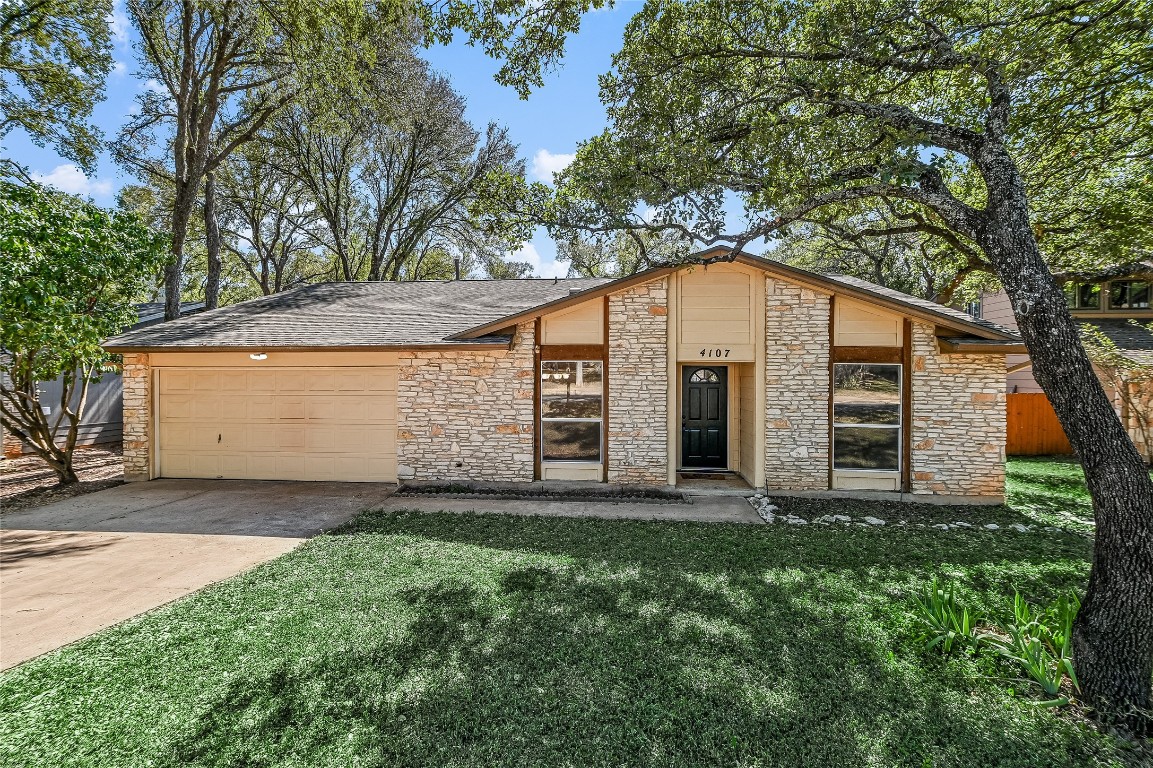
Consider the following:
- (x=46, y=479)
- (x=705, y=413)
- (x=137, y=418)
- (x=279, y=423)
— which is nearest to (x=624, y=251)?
(x=705, y=413)

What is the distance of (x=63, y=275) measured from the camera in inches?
289

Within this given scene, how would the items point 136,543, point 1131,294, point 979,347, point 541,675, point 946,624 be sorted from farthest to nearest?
point 1131,294, point 979,347, point 136,543, point 946,624, point 541,675

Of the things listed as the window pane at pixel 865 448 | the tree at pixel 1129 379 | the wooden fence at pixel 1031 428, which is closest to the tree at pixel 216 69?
the window pane at pixel 865 448

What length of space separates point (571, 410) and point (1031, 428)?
506 inches

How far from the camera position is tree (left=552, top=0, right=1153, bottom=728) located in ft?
12.0

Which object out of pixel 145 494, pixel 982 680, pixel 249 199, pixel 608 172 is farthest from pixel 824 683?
pixel 249 199

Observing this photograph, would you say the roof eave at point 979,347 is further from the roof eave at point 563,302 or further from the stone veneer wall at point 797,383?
the roof eave at point 563,302

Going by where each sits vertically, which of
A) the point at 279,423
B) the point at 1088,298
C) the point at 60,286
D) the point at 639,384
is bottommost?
the point at 279,423

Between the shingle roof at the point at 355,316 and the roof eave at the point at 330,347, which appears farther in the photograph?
the shingle roof at the point at 355,316

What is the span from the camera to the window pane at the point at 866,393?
318 inches

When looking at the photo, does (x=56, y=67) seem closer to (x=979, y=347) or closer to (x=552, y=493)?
(x=552, y=493)

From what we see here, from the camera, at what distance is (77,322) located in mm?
7277

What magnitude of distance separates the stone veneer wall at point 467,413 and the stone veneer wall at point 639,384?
157cm

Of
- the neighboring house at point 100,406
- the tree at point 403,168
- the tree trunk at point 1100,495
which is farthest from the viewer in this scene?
the tree at point 403,168
